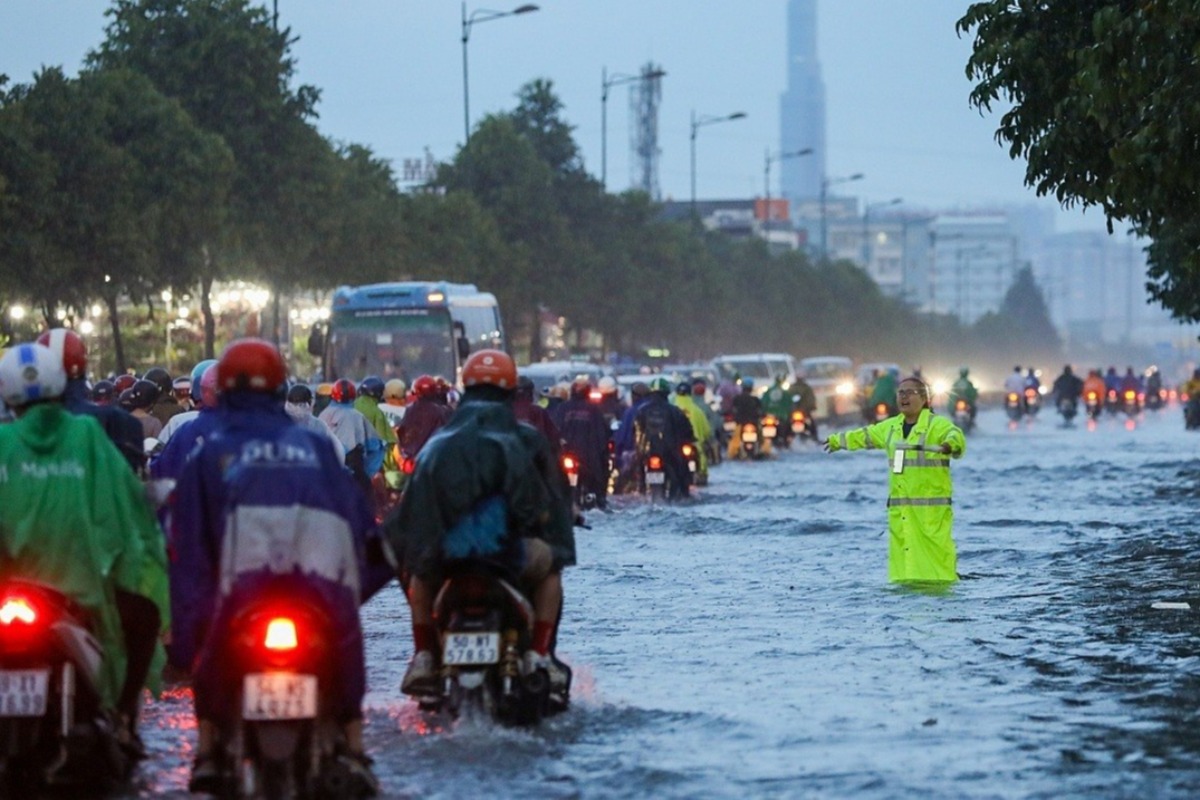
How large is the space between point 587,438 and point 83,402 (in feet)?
63.3

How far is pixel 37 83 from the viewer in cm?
4150

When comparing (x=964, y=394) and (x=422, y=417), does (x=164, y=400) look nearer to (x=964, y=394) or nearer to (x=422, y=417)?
(x=422, y=417)

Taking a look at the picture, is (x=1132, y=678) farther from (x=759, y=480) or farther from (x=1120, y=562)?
(x=759, y=480)

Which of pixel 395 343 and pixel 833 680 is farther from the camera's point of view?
pixel 395 343

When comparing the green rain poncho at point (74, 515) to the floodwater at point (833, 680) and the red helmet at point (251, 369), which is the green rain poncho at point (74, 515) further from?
the floodwater at point (833, 680)

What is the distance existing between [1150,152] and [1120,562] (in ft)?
15.0

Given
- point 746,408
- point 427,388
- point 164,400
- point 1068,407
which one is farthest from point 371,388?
point 1068,407

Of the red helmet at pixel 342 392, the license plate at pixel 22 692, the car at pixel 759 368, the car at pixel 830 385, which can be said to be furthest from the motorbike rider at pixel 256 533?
the car at pixel 830 385

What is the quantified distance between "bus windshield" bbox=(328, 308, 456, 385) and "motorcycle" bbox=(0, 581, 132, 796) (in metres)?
30.2

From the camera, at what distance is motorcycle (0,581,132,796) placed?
8.84 metres

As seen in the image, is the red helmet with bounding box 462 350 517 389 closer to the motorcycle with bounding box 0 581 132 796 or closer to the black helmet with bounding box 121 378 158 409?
the motorcycle with bounding box 0 581 132 796

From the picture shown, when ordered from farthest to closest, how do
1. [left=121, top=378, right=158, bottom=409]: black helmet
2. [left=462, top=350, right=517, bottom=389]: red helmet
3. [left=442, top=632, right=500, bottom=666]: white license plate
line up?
[left=121, top=378, right=158, bottom=409]: black helmet
[left=462, top=350, right=517, bottom=389]: red helmet
[left=442, top=632, right=500, bottom=666]: white license plate

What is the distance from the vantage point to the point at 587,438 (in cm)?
2970

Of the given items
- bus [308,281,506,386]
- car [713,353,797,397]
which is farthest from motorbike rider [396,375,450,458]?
car [713,353,797,397]
